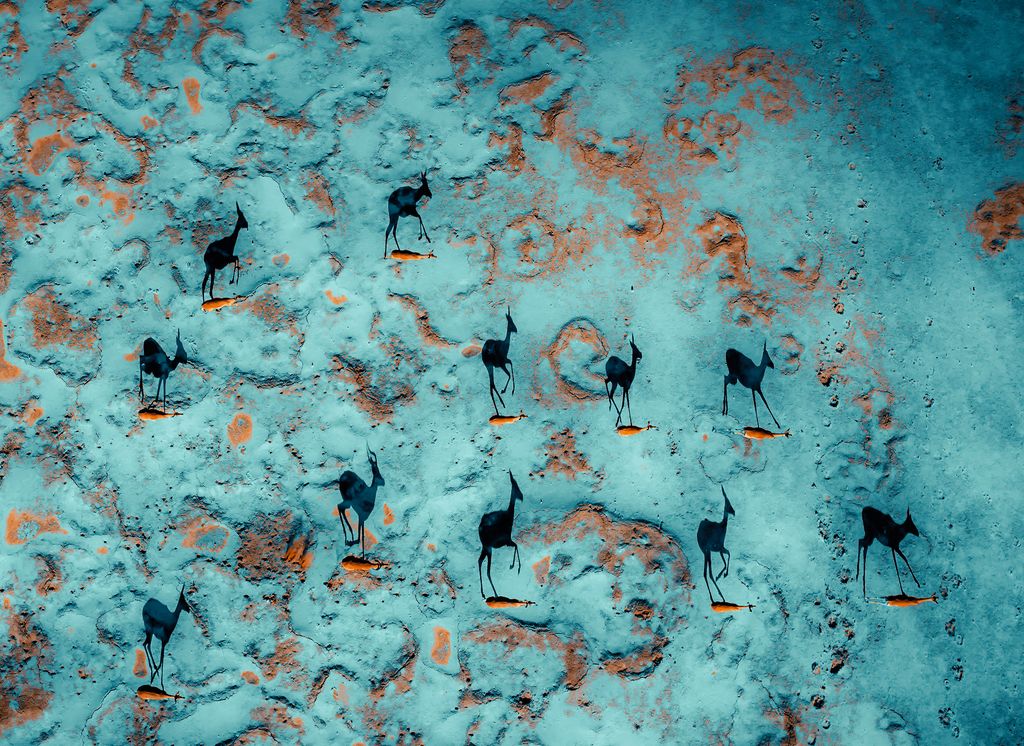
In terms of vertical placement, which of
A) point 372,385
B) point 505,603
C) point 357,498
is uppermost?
point 372,385

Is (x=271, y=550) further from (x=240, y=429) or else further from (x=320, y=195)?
(x=320, y=195)

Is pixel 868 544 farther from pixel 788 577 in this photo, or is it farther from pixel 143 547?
pixel 143 547

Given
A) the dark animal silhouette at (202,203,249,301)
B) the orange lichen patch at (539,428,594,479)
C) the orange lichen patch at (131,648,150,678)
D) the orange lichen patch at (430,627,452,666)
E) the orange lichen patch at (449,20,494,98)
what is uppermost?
the orange lichen patch at (449,20,494,98)

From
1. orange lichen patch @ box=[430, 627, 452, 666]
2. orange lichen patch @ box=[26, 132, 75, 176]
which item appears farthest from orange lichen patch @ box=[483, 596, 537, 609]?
orange lichen patch @ box=[26, 132, 75, 176]

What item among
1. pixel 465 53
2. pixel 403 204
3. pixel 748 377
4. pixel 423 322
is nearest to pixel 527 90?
pixel 465 53

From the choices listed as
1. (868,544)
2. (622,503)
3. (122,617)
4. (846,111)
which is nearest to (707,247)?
(846,111)

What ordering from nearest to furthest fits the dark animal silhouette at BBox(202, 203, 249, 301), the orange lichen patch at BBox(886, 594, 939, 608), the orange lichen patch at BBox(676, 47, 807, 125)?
the orange lichen patch at BBox(886, 594, 939, 608), the dark animal silhouette at BBox(202, 203, 249, 301), the orange lichen patch at BBox(676, 47, 807, 125)

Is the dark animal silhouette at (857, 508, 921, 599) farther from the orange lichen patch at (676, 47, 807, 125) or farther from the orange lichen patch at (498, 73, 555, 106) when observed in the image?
the orange lichen patch at (498, 73, 555, 106)
